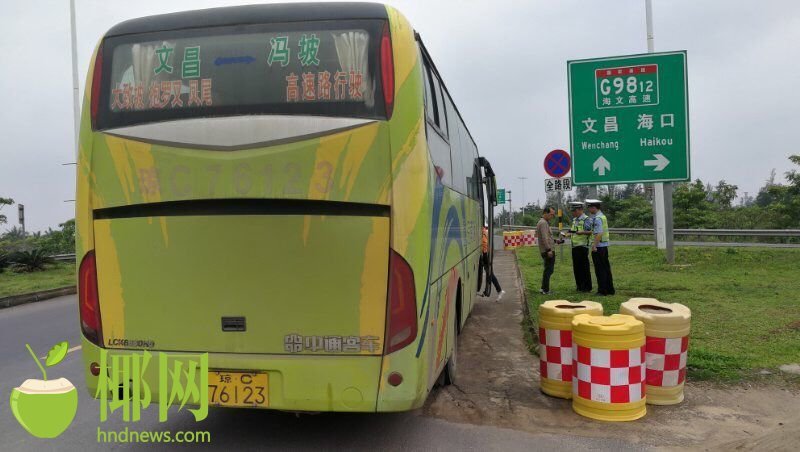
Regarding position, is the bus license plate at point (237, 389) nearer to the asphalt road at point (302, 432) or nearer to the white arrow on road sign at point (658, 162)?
the asphalt road at point (302, 432)

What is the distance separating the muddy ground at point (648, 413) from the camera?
4.19 m

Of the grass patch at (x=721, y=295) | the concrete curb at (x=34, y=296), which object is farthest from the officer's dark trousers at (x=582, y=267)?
the concrete curb at (x=34, y=296)

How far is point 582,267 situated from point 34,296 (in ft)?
41.3

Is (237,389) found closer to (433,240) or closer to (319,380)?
(319,380)

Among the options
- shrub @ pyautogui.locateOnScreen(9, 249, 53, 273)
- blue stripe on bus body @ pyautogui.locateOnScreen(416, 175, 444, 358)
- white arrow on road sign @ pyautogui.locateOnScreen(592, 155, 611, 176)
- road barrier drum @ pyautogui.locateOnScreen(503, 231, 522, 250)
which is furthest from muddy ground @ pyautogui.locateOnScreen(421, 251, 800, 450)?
road barrier drum @ pyautogui.locateOnScreen(503, 231, 522, 250)

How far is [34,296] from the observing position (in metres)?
13.8

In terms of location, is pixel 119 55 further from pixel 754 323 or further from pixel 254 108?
pixel 754 323

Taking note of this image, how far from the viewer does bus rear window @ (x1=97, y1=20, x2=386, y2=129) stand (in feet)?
12.0

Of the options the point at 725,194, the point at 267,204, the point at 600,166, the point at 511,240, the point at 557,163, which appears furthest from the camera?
the point at 725,194

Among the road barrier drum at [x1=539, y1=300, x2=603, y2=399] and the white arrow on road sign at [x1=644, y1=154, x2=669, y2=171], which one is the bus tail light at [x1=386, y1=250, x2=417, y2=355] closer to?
the road barrier drum at [x1=539, y1=300, x2=603, y2=399]

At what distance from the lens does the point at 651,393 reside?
4.91m

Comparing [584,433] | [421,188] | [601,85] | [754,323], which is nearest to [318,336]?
[421,188]

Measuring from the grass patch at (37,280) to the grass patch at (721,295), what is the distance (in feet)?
40.6

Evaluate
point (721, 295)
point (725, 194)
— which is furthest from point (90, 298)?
point (725, 194)
